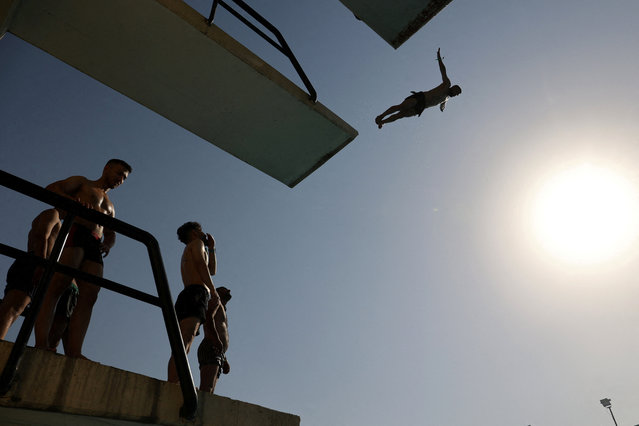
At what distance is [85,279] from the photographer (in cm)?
205

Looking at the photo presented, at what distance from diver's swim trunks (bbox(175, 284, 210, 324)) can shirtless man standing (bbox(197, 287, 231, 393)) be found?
251mm

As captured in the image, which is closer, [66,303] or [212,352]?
[66,303]

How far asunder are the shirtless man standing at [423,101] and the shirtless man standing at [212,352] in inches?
203

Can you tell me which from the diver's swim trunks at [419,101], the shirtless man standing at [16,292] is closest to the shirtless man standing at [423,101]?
the diver's swim trunks at [419,101]

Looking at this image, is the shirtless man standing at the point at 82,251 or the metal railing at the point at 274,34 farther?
the metal railing at the point at 274,34

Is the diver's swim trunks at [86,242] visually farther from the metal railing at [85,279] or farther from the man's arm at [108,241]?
the metal railing at [85,279]

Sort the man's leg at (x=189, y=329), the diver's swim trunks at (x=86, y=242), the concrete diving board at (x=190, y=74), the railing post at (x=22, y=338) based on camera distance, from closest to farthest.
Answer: the railing post at (x=22, y=338)
the diver's swim trunks at (x=86, y=242)
the man's leg at (x=189, y=329)
the concrete diving board at (x=190, y=74)

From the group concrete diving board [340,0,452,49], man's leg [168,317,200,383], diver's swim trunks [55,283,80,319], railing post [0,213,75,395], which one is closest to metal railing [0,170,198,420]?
railing post [0,213,75,395]

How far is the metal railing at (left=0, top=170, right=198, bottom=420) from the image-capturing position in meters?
1.85

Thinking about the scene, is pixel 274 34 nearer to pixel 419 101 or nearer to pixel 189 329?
pixel 189 329

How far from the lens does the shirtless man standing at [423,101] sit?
28.2 feet

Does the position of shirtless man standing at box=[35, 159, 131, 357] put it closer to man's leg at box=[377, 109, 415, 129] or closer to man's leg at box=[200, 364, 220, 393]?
man's leg at box=[200, 364, 220, 393]

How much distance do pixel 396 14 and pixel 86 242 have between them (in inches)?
151

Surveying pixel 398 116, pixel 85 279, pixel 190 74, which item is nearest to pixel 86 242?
pixel 85 279
